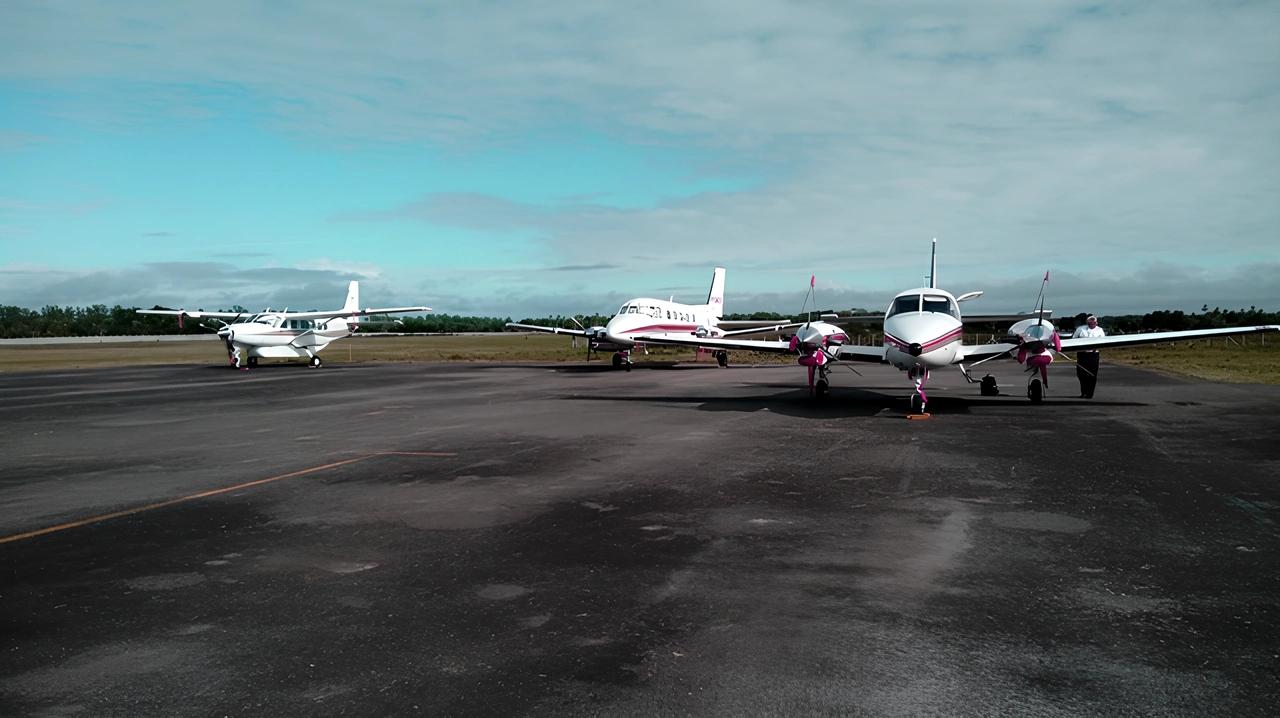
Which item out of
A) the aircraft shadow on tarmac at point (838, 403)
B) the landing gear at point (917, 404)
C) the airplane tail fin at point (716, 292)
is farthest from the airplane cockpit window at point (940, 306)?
the airplane tail fin at point (716, 292)


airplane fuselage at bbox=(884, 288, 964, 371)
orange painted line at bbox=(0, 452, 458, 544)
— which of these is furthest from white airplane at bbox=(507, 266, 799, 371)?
orange painted line at bbox=(0, 452, 458, 544)

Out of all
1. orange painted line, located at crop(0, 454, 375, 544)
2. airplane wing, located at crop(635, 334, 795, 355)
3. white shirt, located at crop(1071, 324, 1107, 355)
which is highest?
white shirt, located at crop(1071, 324, 1107, 355)

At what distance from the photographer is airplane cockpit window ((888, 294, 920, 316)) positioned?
62.6 ft

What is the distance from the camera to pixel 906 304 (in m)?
19.3

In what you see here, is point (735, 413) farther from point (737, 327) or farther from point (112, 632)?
point (737, 327)

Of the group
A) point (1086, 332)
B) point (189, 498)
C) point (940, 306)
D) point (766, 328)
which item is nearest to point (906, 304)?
point (940, 306)

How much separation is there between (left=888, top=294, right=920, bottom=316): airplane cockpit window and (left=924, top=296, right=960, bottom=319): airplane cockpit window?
22cm

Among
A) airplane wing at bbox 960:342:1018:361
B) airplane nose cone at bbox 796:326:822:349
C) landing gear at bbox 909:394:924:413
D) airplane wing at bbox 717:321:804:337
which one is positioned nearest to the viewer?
landing gear at bbox 909:394:924:413

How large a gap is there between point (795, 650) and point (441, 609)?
8.34 ft

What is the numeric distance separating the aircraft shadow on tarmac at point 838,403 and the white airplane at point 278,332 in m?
23.3

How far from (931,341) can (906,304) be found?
2395 millimetres

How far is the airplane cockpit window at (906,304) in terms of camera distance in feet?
62.6

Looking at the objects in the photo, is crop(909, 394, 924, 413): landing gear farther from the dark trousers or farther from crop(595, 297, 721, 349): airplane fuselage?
crop(595, 297, 721, 349): airplane fuselage

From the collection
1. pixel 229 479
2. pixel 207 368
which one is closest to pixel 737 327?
pixel 207 368
